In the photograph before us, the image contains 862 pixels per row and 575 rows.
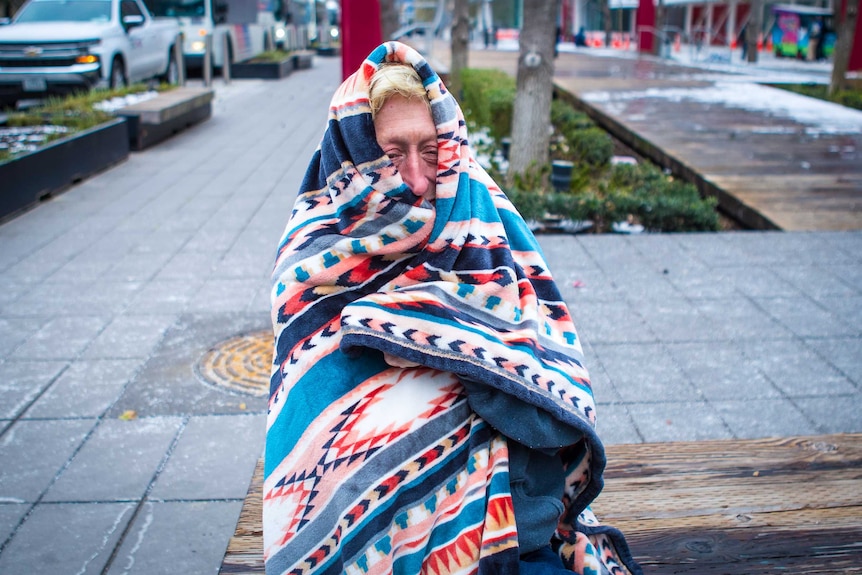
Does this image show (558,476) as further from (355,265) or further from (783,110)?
(783,110)

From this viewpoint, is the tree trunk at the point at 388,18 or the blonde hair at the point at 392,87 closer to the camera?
the blonde hair at the point at 392,87

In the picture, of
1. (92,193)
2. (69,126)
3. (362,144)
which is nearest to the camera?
(362,144)

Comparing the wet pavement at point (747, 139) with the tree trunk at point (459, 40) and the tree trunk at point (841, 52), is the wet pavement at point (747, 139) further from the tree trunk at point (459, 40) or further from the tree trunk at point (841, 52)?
the tree trunk at point (459, 40)

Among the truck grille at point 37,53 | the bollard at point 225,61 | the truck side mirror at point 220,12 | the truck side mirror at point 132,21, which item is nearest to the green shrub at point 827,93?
the bollard at point 225,61

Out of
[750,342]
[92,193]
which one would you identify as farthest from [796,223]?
[92,193]

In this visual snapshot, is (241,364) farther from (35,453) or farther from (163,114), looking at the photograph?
(163,114)

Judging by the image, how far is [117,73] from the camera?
1452cm

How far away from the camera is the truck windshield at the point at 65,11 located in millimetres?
14180

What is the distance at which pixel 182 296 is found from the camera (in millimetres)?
5477

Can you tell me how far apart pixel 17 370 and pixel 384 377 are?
346 centimetres

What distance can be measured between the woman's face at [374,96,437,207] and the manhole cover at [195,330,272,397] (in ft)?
8.63

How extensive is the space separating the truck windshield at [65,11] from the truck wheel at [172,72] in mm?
3021

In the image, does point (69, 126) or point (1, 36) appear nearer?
point (69, 126)

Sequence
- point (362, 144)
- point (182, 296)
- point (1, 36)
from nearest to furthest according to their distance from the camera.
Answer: point (362, 144) < point (182, 296) < point (1, 36)
